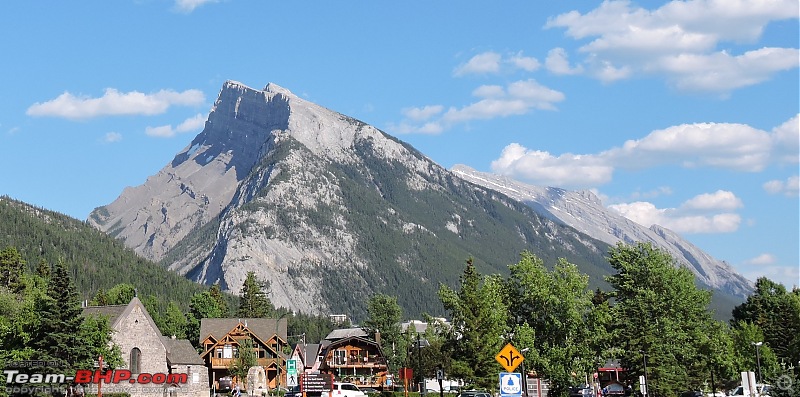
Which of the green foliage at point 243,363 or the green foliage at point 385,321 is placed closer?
the green foliage at point 243,363

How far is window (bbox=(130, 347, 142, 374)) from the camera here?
86.4m

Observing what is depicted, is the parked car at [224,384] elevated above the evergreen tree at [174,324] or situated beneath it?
situated beneath

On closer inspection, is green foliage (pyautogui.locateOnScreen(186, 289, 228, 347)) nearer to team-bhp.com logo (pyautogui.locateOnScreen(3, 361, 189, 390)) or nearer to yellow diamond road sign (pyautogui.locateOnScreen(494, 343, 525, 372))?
team-bhp.com logo (pyautogui.locateOnScreen(3, 361, 189, 390))

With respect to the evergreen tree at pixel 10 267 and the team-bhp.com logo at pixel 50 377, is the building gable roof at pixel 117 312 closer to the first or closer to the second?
the team-bhp.com logo at pixel 50 377

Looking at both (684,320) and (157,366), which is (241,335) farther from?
(684,320)

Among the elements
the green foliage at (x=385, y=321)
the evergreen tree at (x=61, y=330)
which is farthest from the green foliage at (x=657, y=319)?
the green foliage at (x=385, y=321)

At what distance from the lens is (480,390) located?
6819 cm

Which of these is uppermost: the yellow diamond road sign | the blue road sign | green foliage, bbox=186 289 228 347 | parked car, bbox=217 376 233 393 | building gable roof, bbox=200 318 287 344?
green foliage, bbox=186 289 228 347

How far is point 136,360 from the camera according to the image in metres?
86.8

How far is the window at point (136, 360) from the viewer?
86.4 meters

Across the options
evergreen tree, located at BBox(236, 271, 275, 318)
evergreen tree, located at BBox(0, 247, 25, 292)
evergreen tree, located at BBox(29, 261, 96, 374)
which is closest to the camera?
evergreen tree, located at BBox(29, 261, 96, 374)

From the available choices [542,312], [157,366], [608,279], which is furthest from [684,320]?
[157,366]

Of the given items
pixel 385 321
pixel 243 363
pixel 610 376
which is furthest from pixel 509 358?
pixel 385 321

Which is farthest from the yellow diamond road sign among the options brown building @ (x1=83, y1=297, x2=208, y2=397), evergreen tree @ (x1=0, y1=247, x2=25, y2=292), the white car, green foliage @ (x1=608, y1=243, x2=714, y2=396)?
evergreen tree @ (x1=0, y1=247, x2=25, y2=292)
